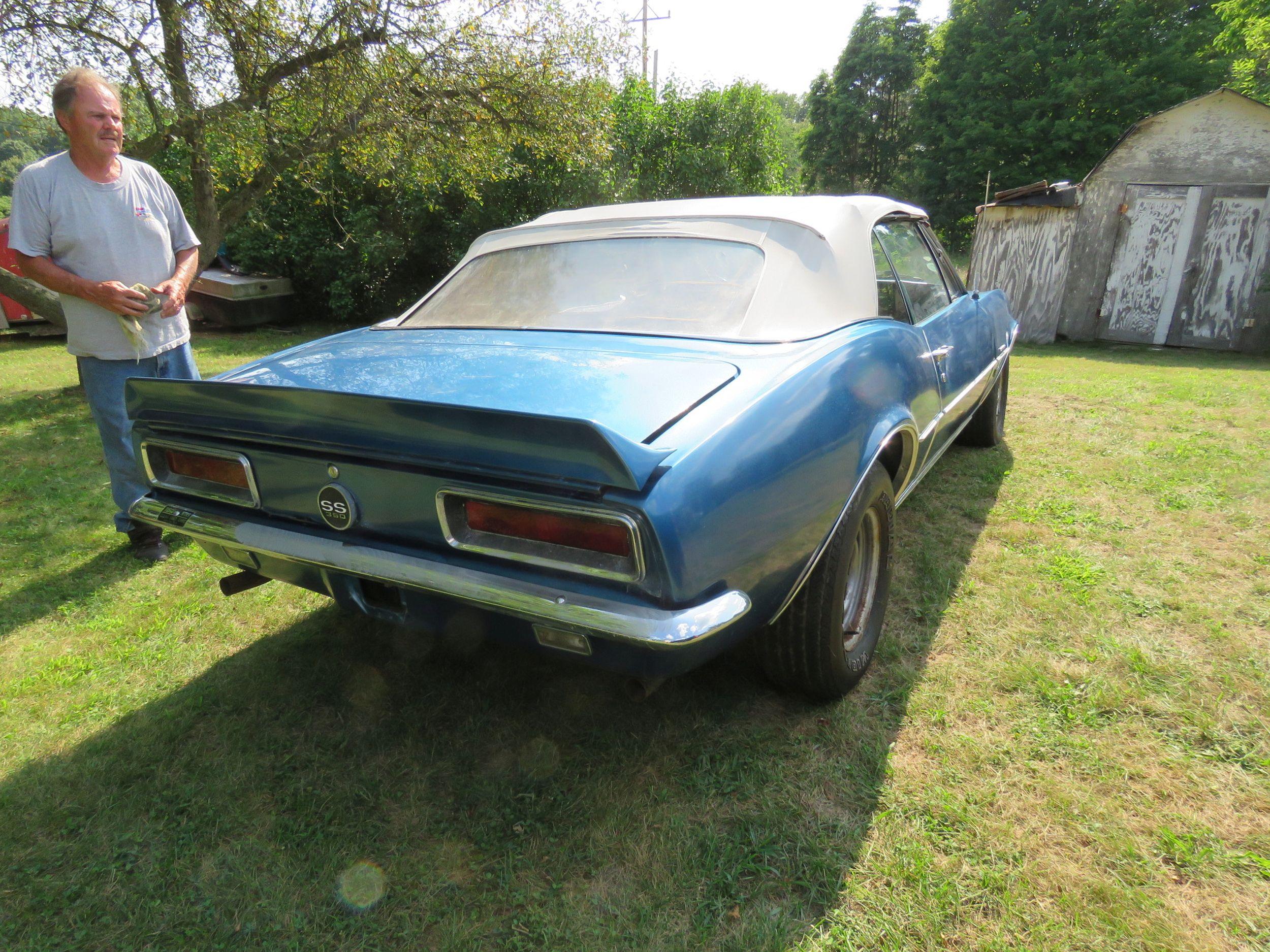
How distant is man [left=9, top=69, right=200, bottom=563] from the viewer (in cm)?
280

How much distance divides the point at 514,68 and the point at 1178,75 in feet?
74.7

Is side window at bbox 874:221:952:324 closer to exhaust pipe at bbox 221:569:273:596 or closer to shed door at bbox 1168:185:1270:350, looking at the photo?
exhaust pipe at bbox 221:569:273:596

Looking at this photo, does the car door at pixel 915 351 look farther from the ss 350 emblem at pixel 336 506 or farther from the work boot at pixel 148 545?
the work boot at pixel 148 545

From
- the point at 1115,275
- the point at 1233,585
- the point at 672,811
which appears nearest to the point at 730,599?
the point at 672,811

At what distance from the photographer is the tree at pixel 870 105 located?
3127 cm

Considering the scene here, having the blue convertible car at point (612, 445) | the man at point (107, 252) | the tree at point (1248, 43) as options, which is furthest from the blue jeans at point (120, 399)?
the tree at point (1248, 43)

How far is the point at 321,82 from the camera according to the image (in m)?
6.96

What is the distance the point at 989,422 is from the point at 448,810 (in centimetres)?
393

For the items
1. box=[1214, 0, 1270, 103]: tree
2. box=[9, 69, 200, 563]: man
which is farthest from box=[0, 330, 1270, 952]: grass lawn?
box=[1214, 0, 1270, 103]: tree

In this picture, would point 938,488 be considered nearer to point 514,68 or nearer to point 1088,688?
point 1088,688

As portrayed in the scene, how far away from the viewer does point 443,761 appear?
2.04 meters

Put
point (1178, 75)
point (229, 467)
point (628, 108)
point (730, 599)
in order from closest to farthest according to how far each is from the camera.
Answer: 1. point (730, 599)
2. point (229, 467)
3. point (628, 108)
4. point (1178, 75)

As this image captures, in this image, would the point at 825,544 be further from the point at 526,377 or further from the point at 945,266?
the point at 945,266

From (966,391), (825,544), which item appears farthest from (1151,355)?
(825,544)
